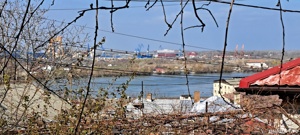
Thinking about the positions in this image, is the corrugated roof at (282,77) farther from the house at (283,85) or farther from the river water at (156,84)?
the river water at (156,84)

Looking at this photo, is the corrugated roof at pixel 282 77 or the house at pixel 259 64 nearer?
the corrugated roof at pixel 282 77

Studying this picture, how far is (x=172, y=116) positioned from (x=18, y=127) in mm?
1498

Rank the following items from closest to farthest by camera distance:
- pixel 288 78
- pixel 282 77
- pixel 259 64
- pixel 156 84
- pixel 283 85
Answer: pixel 283 85, pixel 288 78, pixel 282 77, pixel 259 64, pixel 156 84

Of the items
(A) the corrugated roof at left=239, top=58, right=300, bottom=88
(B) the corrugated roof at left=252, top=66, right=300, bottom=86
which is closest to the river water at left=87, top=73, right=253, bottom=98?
(A) the corrugated roof at left=239, top=58, right=300, bottom=88

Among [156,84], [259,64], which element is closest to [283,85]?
→ [259,64]

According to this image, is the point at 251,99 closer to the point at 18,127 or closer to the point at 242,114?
the point at 242,114

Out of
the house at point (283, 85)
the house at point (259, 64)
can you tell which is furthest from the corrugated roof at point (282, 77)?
the house at point (259, 64)

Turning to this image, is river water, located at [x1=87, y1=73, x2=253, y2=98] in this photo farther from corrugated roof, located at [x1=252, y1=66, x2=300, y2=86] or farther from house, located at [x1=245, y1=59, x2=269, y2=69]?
corrugated roof, located at [x1=252, y1=66, x2=300, y2=86]

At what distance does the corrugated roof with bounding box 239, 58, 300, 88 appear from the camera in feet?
12.3

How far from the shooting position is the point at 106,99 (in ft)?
12.1

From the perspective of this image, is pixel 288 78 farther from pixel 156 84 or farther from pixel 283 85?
pixel 156 84

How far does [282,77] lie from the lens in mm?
3971

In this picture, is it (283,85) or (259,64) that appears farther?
(259,64)

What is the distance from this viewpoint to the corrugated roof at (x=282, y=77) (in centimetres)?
375
